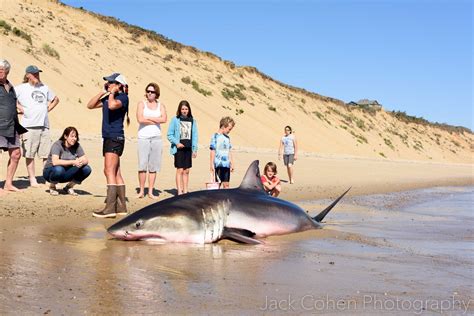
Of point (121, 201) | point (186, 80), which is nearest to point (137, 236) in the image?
point (121, 201)

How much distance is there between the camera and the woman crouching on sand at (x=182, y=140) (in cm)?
1055

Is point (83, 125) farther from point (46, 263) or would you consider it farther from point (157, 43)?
point (157, 43)

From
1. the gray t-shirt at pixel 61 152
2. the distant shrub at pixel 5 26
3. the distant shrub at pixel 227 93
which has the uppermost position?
the distant shrub at pixel 5 26

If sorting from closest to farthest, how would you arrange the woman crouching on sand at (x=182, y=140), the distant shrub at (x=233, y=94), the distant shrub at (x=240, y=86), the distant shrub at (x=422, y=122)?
the woman crouching on sand at (x=182, y=140) < the distant shrub at (x=233, y=94) < the distant shrub at (x=240, y=86) < the distant shrub at (x=422, y=122)

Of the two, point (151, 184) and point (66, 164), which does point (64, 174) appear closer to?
point (66, 164)

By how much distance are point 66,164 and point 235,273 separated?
550 cm

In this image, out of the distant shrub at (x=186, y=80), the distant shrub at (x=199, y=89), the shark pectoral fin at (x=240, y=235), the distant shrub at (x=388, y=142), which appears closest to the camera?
the shark pectoral fin at (x=240, y=235)

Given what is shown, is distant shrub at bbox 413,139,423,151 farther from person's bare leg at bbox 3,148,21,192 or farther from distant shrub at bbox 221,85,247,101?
person's bare leg at bbox 3,148,21,192

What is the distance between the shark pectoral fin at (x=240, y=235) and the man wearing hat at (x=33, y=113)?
4623 millimetres

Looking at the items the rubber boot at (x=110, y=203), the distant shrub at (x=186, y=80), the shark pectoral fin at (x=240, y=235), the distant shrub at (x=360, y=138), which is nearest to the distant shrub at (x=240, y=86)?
the distant shrub at (x=186, y=80)

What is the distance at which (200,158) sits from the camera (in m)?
18.7

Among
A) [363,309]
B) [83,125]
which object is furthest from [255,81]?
[363,309]

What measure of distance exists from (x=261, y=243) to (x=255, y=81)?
44.5 m

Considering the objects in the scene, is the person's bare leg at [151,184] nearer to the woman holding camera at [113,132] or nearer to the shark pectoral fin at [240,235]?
the woman holding camera at [113,132]
